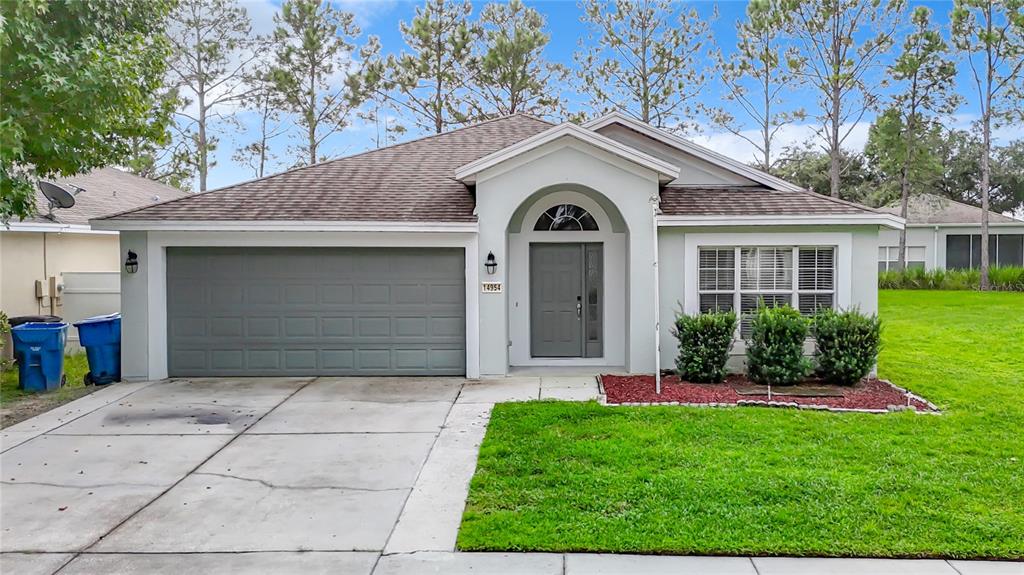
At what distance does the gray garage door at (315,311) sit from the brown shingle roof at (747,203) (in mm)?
3552

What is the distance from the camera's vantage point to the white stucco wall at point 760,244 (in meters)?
11.1

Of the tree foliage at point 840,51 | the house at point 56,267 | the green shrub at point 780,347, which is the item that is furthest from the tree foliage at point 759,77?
the house at point 56,267

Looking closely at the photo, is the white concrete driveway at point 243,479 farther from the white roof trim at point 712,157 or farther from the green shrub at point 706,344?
the white roof trim at point 712,157

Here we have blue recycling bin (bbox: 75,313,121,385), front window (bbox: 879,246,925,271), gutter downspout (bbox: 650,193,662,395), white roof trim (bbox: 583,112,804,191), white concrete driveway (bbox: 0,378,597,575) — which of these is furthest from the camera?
front window (bbox: 879,246,925,271)

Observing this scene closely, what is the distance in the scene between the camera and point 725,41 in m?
32.0

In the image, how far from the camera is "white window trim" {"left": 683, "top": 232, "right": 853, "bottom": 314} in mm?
11125

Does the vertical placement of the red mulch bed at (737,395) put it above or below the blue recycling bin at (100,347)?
below

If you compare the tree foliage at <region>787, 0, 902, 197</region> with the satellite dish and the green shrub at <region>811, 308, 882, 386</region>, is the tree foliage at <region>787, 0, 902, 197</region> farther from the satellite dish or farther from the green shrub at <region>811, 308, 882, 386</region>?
the satellite dish

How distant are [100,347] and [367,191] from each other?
4722mm

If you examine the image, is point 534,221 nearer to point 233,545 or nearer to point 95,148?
point 95,148

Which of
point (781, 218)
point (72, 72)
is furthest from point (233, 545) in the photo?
point (781, 218)

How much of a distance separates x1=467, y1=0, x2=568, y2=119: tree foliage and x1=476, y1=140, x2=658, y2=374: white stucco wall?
18.6 metres

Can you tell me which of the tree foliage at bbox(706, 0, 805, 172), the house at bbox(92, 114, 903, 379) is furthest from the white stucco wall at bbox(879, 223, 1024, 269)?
the house at bbox(92, 114, 903, 379)

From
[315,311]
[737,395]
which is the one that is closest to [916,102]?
[737,395]
